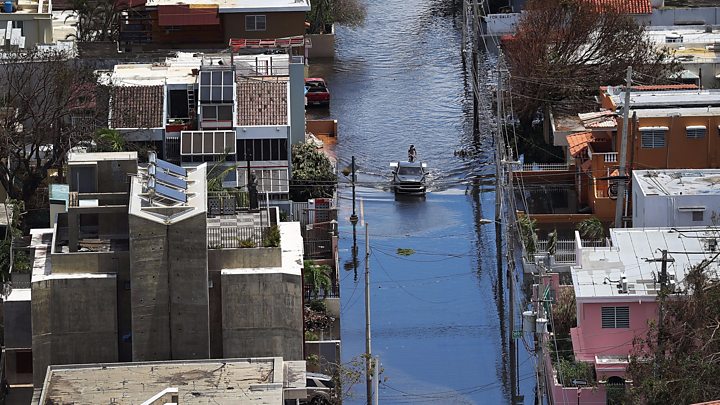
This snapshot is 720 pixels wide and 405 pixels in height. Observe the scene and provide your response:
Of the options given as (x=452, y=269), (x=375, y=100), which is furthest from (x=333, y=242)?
(x=375, y=100)

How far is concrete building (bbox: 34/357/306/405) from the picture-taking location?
56.4 m

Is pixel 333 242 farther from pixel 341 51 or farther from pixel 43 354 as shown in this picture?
pixel 341 51

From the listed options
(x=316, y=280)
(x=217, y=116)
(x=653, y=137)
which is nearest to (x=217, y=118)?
(x=217, y=116)

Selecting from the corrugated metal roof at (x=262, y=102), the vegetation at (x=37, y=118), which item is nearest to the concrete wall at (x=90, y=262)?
the vegetation at (x=37, y=118)

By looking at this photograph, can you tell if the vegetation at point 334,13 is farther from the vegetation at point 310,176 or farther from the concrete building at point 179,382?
the concrete building at point 179,382

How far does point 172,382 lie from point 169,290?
133 inches

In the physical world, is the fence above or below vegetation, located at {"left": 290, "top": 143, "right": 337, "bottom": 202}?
below

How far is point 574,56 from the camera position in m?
99.4

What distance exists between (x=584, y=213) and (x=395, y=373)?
16.0 metres

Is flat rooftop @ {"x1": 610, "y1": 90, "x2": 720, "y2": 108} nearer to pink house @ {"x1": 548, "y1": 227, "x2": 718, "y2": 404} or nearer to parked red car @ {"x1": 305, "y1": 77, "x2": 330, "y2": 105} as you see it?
pink house @ {"x1": 548, "y1": 227, "x2": 718, "y2": 404}

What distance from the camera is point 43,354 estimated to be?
6134cm

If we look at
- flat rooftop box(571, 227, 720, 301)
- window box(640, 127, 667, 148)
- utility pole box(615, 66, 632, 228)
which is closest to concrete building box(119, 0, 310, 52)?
window box(640, 127, 667, 148)

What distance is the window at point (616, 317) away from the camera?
6756cm

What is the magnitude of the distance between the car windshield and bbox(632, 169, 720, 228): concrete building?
18432 mm
